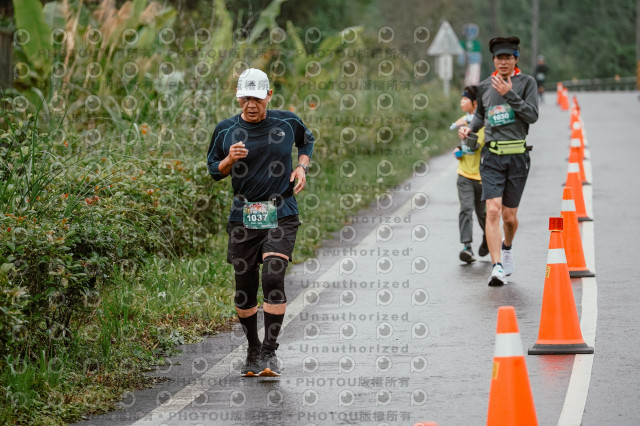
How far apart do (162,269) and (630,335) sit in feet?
13.6

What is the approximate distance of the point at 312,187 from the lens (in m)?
18.0

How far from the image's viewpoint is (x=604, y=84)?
76.1 metres

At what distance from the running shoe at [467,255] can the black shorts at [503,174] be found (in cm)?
128

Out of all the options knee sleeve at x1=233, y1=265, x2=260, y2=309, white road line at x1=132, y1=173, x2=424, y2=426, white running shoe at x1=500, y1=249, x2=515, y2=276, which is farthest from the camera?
white running shoe at x1=500, y1=249, x2=515, y2=276

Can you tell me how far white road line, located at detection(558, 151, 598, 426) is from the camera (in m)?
7.15

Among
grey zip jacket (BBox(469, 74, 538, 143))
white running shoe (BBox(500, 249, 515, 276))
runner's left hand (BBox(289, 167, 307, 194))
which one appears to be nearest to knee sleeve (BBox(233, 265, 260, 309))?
runner's left hand (BBox(289, 167, 307, 194))

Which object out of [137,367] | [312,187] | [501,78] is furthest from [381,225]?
[137,367]

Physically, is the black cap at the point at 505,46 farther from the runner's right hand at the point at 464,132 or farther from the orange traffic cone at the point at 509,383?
the orange traffic cone at the point at 509,383

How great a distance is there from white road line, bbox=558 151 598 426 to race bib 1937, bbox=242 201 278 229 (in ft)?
7.21

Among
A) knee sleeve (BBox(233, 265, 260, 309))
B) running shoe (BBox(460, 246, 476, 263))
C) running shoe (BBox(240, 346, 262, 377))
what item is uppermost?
knee sleeve (BBox(233, 265, 260, 309))

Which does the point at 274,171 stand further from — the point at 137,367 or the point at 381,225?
the point at 381,225

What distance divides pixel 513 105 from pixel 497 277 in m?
1.56

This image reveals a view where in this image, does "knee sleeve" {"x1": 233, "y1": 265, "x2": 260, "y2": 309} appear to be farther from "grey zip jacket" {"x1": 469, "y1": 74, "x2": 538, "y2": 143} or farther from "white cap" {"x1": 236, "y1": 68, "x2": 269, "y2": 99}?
"grey zip jacket" {"x1": 469, "y1": 74, "x2": 538, "y2": 143}

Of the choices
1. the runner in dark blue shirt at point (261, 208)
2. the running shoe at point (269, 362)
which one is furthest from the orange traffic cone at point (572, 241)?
the running shoe at point (269, 362)
